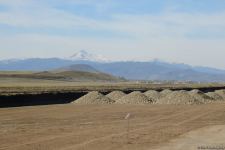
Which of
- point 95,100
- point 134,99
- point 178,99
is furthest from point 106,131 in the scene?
point 178,99

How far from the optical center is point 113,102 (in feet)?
173

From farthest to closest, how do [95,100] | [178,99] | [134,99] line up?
1. [178,99]
2. [134,99]
3. [95,100]

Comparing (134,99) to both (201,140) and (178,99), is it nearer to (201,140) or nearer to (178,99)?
(178,99)

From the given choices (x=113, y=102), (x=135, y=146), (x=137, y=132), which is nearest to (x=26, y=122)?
(x=137, y=132)

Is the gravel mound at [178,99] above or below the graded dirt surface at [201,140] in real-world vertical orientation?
above

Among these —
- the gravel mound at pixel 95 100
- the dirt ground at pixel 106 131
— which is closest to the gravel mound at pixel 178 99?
the gravel mound at pixel 95 100

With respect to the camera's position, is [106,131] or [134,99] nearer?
[106,131]

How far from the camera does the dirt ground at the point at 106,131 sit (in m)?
21.4

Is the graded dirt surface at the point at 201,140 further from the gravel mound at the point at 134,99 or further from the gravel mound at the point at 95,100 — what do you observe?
the gravel mound at the point at 95,100

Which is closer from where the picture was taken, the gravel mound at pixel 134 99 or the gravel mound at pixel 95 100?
the gravel mound at pixel 95 100

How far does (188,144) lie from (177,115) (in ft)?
54.6

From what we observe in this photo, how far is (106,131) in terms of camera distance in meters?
26.9

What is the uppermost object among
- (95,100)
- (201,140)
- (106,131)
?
(95,100)

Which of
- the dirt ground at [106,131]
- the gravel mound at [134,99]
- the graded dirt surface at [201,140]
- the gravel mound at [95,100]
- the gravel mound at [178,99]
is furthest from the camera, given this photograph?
the gravel mound at [178,99]
